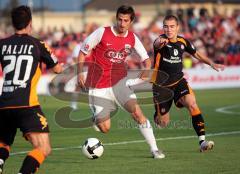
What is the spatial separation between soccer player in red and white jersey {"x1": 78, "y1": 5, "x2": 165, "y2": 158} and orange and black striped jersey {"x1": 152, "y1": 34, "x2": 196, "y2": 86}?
0.85 meters

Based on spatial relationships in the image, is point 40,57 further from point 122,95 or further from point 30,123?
point 122,95

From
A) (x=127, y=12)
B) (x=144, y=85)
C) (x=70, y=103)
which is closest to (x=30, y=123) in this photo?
(x=127, y=12)

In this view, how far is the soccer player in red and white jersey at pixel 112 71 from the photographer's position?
12.6 m

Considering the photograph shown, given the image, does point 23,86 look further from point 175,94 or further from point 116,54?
point 175,94

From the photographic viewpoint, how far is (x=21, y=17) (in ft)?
29.1

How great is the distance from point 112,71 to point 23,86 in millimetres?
4103

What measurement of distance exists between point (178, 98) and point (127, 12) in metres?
2.26

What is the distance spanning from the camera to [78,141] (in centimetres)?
1521

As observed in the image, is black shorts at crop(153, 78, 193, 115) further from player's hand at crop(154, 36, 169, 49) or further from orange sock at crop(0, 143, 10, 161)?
orange sock at crop(0, 143, 10, 161)

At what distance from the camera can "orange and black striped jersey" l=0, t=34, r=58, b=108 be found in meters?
8.88

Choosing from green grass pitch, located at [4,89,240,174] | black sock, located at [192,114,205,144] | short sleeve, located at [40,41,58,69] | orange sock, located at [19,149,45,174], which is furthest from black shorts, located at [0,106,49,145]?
black sock, located at [192,114,205,144]

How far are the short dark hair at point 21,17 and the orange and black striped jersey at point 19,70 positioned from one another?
0.49 ft

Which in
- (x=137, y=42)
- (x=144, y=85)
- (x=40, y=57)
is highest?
(x=40, y=57)

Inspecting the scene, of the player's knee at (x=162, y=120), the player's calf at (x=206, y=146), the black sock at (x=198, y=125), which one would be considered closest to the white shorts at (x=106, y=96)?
the player's knee at (x=162, y=120)
